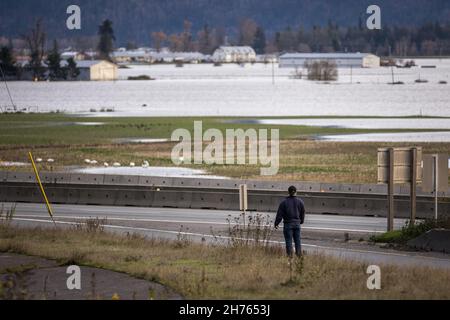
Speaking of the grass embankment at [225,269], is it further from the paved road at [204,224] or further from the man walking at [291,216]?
the paved road at [204,224]

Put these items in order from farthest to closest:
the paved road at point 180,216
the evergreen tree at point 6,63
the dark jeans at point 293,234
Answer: the evergreen tree at point 6,63
the paved road at point 180,216
the dark jeans at point 293,234

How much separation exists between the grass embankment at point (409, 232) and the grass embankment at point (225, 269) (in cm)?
Result: 451

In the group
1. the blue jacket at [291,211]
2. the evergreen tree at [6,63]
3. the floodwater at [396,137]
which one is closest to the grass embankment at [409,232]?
the blue jacket at [291,211]

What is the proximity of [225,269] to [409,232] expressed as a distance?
7.70m

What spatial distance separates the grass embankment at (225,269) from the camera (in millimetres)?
16844

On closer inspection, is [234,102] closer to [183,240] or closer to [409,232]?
[409,232]

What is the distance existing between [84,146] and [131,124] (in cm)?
2218

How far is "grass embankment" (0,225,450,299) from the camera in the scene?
55.3 feet

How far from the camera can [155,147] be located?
6353cm

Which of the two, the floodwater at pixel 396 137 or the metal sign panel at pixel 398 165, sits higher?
the floodwater at pixel 396 137

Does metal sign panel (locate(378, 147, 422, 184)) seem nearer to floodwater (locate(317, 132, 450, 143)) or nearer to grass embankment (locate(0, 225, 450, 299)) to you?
grass embankment (locate(0, 225, 450, 299))

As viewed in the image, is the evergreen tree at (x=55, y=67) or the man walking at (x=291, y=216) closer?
the man walking at (x=291, y=216)

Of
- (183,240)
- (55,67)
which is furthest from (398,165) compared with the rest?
(55,67)

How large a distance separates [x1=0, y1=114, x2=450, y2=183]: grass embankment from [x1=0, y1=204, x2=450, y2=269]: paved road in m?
10.7
